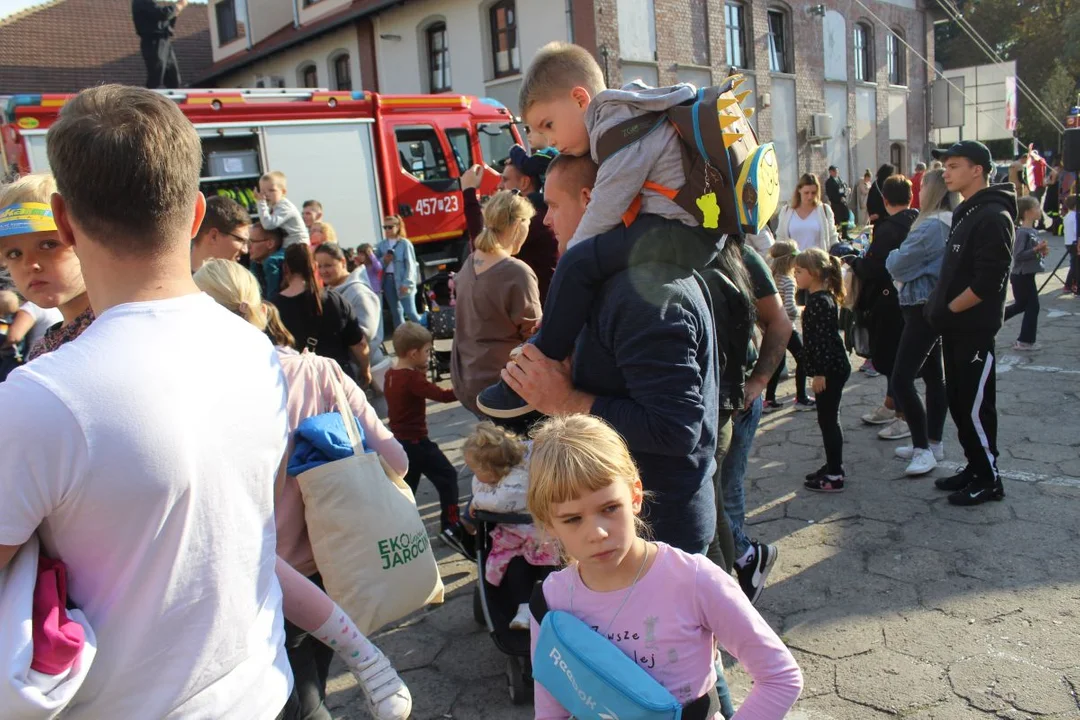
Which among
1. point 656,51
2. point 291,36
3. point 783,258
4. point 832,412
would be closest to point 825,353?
point 832,412

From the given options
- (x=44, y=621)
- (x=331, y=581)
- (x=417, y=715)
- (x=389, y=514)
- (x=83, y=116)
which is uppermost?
(x=83, y=116)

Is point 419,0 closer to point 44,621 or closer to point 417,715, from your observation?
point 417,715

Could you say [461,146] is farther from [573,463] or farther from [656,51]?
[573,463]

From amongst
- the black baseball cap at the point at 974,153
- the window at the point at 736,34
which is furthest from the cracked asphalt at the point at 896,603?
the window at the point at 736,34

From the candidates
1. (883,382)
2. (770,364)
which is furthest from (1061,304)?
(770,364)

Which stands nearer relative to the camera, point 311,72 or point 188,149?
point 188,149

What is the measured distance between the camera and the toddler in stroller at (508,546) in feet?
10.1

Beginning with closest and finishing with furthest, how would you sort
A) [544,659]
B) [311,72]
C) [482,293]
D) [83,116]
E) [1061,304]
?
1. [83,116]
2. [544,659]
3. [482,293]
4. [1061,304]
5. [311,72]

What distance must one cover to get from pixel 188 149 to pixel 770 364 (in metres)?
2.37

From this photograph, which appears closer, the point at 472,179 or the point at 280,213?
the point at 472,179

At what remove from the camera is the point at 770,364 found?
3152 mm

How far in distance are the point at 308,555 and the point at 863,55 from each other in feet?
87.1

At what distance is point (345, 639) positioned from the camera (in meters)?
2.01

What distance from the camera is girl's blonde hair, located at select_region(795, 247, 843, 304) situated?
494cm
